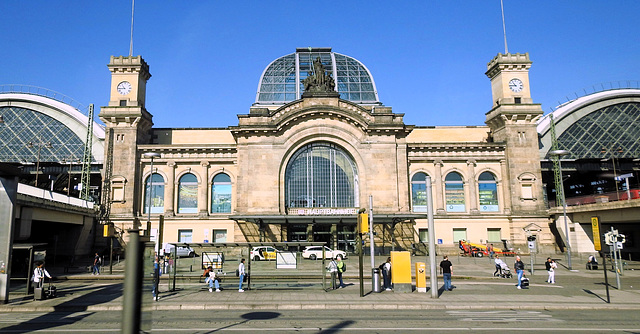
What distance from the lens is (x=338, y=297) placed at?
21.9 m

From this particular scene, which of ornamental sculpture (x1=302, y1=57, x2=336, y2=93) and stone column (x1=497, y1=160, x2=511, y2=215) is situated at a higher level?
ornamental sculpture (x1=302, y1=57, x2=336, y2=93)

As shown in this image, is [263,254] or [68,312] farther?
[263,254]

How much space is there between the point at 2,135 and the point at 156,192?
100ft

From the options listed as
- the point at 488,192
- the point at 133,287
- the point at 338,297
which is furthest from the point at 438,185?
the point at 133,287

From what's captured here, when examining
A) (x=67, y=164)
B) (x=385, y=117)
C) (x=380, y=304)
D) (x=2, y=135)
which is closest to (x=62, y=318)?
(x=380, y=304)

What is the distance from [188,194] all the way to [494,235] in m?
36.4

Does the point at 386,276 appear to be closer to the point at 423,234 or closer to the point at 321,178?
the point at 321,178

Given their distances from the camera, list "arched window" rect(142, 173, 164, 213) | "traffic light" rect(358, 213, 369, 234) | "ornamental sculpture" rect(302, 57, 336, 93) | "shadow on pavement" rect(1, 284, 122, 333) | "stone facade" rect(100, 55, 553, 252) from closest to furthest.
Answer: "shadow on pavement" rect(1, 284, 122, 333) → "traffic light" rect(358, 213, 369, 234) → "stone facade" rect(100, 55, 553, 252) → "ornamental sculpture" rect(302, 57, 336, 93) → "arched window" rect(142, 173, 164, 213)

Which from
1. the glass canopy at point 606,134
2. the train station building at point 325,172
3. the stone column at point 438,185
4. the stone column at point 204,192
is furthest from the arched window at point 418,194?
the glass canopy at point 606,134

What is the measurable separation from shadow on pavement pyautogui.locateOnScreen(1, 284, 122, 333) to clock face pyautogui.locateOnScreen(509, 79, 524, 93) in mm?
49193

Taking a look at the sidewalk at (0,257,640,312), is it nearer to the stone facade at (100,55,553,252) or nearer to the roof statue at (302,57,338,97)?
the stone facade at (100,55,553,252)

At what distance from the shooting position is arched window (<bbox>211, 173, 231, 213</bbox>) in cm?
5328

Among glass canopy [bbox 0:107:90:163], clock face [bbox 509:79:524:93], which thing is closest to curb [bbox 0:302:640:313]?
clock face [bbox 509:79:524:93]

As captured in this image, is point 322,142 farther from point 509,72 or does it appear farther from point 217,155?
point 509,72
